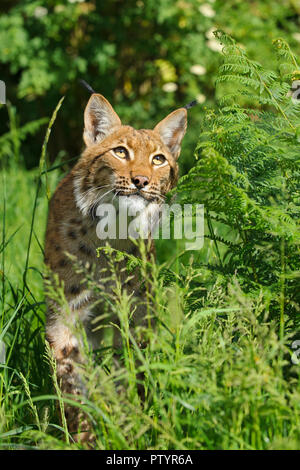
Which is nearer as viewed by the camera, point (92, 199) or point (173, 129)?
point (92, 199)

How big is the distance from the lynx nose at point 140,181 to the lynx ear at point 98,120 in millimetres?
494

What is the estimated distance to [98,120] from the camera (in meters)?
3.32

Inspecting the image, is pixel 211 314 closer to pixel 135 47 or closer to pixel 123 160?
pixel 123 160

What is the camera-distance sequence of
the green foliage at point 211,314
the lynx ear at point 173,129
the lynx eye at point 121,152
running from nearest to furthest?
the green foliage at point 211,314 < the lynx eye at point 121,152 < the lynx ear at point 173,129

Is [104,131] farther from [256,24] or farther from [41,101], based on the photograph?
[41,101]

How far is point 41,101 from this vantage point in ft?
27.6

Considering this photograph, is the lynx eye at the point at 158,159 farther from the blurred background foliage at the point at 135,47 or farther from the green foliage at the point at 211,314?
the blurred background foliage at the point at 135,47

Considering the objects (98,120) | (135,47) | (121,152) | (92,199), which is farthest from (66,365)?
(135,47)

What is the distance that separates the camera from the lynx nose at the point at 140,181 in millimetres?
2961

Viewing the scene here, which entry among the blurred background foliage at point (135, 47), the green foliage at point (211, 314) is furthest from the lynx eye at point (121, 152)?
the blurred background foliage at point (135, 47)

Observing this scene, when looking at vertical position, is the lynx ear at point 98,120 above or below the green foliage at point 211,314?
above

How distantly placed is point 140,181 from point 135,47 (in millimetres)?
5000

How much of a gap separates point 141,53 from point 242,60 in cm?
534

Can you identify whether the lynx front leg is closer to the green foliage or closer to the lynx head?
the green foliage
